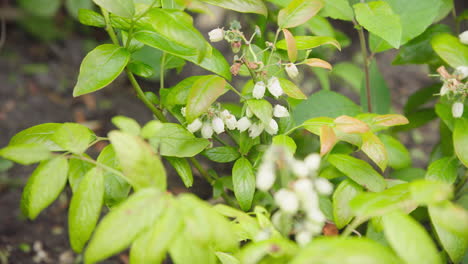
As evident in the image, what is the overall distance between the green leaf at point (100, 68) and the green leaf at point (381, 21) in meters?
0.53

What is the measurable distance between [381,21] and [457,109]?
269 millimetres

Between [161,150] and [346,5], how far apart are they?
2.03ft

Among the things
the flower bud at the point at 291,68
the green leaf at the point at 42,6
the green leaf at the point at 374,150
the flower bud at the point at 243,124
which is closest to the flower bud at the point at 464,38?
the green leaf at the point at 374,150

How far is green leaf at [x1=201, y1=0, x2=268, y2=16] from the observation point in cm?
83

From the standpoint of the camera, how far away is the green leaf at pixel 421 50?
47.9 inches

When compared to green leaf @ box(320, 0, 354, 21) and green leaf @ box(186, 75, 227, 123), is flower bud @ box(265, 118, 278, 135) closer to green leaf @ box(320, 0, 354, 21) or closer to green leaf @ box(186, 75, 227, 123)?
green leaf @ box(186, 75, 227, 123)

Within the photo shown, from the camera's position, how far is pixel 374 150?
90 cm

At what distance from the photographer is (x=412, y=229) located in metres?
0.56

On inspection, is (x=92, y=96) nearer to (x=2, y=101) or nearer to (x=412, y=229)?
(x=2, y=101)

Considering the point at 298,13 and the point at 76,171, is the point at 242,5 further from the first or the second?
the point at 76,171

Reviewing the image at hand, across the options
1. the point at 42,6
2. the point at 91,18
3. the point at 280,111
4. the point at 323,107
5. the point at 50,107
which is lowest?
the point at 50,107

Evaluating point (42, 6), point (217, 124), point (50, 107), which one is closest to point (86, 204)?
point (217, 124)

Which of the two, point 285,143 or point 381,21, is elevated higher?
point 381,21

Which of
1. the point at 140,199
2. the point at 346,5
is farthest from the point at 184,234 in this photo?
the point at 346,5
